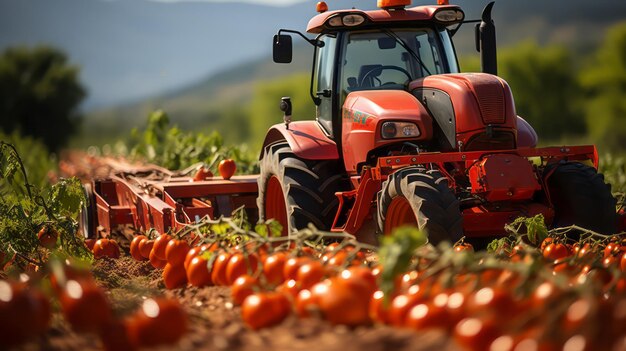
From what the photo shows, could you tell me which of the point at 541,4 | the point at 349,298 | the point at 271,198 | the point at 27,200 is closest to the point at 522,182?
the point at 271,198

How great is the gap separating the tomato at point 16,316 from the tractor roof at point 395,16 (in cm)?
542

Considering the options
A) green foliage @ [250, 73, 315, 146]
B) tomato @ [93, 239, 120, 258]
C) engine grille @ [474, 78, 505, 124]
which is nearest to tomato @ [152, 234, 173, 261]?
tomato @ [93, 239, 120, 258]

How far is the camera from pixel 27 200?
852 centimetres

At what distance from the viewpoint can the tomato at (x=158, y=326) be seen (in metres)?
3.31

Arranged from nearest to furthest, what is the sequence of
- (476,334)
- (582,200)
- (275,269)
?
(476,334)
(275,269)
(582,200)

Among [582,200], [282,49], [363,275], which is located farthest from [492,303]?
[282,49]

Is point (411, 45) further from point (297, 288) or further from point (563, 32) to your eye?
point (563, 32)

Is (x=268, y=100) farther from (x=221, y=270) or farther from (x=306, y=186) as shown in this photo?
(x=221, y=270)

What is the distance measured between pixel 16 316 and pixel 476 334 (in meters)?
1.57

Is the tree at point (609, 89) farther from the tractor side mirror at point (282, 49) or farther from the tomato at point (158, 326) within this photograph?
the tomato at point (158, 326)

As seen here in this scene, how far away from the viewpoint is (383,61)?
27.9 feet

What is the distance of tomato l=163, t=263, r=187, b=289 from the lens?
5.71 m

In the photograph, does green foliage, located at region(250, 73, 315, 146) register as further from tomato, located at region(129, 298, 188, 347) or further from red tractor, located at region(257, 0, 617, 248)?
tomato, located at region(129, 298, 188, 347)

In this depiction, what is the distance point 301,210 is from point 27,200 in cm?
257
